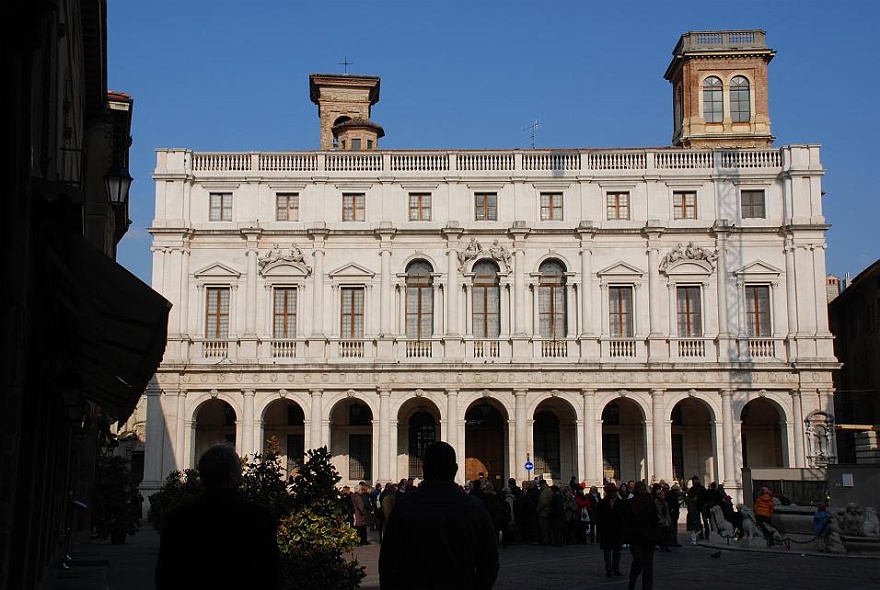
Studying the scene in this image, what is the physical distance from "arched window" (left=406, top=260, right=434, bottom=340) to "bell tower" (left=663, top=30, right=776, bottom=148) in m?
15.2

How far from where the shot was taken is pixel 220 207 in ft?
149

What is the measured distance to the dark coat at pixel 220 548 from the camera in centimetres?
539

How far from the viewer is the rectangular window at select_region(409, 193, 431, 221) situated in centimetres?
4553

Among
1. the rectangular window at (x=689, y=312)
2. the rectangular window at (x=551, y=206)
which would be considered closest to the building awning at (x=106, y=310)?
the rectangular window at (x=551, y=206)

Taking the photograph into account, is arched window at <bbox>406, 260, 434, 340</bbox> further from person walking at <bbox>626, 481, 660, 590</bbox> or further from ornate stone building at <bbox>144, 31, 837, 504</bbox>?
person walking at <bbox>626, 481, 660, 590</bbox>

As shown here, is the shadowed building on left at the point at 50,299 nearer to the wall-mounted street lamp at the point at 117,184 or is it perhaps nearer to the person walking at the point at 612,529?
the wall-mounted street lamp at the point at 117,184

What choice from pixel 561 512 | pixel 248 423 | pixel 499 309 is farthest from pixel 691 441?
pixel 561 512

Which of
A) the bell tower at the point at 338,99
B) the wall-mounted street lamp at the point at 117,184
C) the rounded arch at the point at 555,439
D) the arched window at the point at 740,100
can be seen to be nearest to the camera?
the wall-mounted street lamp at the point at 117,184

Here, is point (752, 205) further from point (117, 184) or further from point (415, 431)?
point (117, 184)

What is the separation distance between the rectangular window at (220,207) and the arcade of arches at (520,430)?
24.0 feet

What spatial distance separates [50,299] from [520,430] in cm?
3439

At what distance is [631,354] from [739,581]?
2620 cm

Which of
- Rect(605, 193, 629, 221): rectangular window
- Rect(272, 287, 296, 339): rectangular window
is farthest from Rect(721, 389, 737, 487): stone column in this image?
Rect(272, 287, 296, 339): rectangular window

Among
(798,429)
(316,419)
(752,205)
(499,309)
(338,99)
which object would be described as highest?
(338,99)
